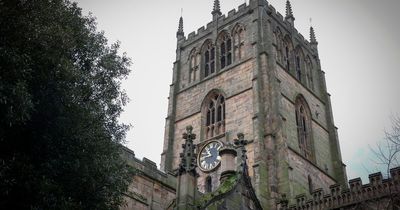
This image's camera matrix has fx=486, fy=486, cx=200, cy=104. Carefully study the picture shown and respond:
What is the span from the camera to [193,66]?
40250 millimetres

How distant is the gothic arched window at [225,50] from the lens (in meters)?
38.1

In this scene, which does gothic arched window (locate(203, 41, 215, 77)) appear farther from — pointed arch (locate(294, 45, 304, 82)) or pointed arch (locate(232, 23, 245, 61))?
pointed arch (locate(294, 45, 304, 82))

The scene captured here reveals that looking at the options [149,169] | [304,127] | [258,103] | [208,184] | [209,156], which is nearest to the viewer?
[149,169]

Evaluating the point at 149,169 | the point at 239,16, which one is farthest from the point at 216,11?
the point at 149,169

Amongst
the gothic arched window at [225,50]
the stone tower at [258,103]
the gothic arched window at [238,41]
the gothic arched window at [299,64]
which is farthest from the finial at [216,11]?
the gothic arched window at [299,64]

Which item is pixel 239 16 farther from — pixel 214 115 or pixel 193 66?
pixel 214 115

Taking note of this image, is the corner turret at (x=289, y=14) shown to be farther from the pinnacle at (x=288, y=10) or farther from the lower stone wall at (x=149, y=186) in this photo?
the lower stone wall at (x=149, y=186)

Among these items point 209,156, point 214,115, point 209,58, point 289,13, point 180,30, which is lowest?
point 209,156

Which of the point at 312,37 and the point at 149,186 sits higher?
the point at 312,37

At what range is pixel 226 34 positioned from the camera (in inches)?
1554

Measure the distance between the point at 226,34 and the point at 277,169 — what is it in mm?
14173

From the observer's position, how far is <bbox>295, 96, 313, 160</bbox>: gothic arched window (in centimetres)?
3456

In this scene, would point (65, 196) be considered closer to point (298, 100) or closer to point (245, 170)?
point (245, 170)

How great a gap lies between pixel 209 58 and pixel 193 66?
156 cm
